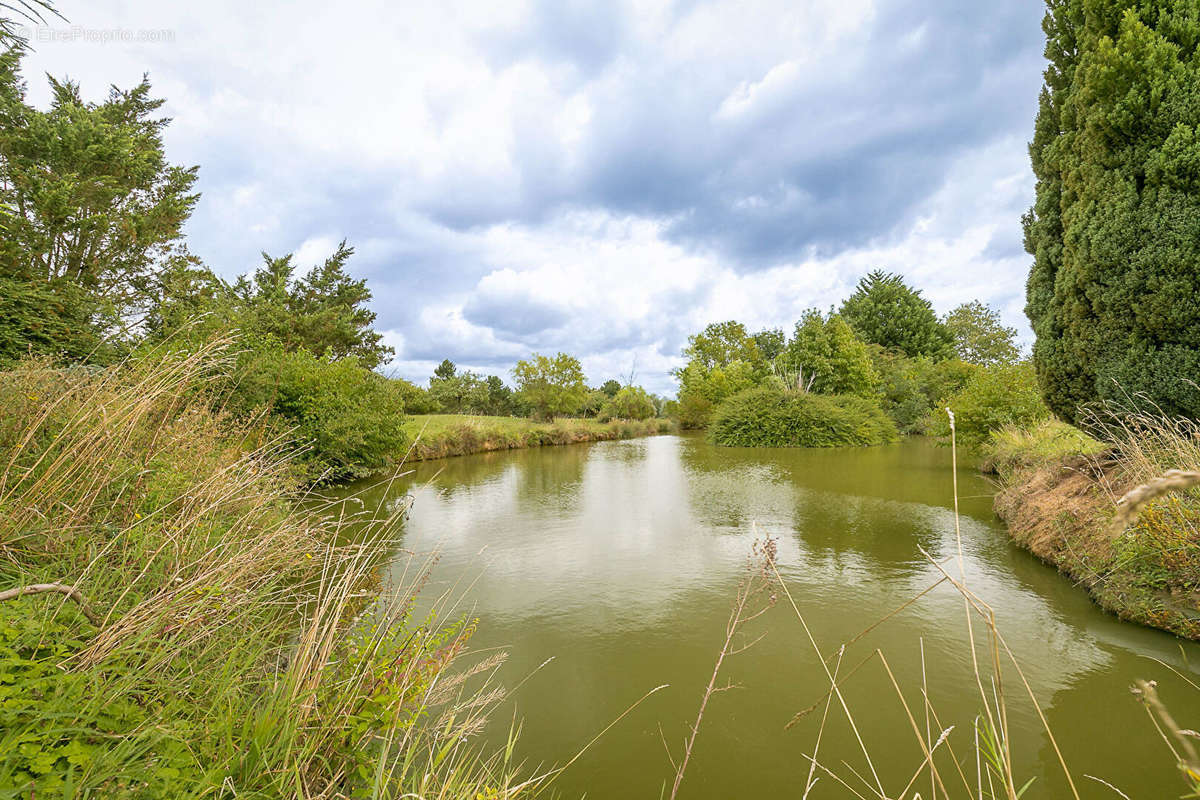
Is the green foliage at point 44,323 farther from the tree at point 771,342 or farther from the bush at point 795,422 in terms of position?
the tree at point 771,342

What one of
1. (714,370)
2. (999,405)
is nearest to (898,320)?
(714,370)

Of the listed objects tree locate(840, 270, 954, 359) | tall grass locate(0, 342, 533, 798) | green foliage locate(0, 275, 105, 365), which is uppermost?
tree locate(840, 270, 954, 359)

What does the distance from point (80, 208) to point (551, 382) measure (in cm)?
1961

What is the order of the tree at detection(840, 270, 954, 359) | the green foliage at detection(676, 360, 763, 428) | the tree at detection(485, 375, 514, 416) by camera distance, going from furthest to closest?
the tree at detection(485, 375, 514, 416) < the tree at detection(840, 270, 954, 359) < the green foliage at detection(676, 360, 763, 428)

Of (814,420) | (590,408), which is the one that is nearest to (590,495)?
(814,420)

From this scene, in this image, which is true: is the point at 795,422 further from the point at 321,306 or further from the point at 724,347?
the point at 321,306

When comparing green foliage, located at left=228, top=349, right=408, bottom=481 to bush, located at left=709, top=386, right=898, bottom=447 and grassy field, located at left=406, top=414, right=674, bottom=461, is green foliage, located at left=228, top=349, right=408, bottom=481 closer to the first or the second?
grassy field, located at left=406, top=414, right=674, bottom=461

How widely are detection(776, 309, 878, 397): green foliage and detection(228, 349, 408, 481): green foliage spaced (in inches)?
640

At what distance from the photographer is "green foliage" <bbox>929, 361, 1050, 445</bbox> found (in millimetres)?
9266

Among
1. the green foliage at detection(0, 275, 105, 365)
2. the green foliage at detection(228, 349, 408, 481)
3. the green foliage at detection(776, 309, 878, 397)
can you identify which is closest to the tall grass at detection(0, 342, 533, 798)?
the green foliage at detection(228, 349, 408, 481)

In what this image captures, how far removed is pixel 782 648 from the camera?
10.6 ft

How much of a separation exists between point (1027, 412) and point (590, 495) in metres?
8.64

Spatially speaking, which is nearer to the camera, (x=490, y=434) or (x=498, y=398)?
(x=490, y=434)

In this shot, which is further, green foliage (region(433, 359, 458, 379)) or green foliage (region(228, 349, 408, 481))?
green foliage (region(433, 359, 458, 379))
